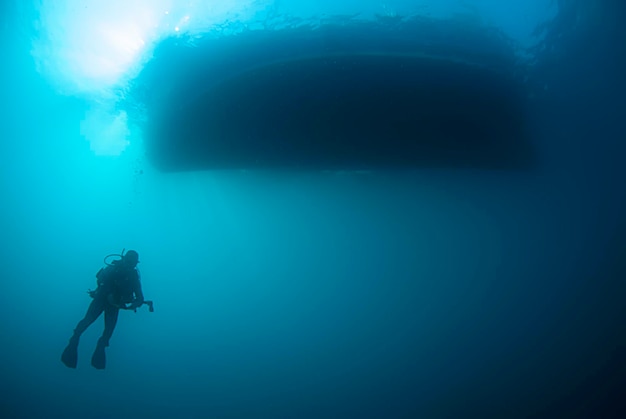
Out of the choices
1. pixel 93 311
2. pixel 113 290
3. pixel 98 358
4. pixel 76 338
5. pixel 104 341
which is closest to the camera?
pixel 76 338

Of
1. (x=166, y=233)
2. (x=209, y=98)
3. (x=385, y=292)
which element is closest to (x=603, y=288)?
(x=385, y=292)

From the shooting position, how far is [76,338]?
6496 millimetres

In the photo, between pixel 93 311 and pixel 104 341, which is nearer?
pixel 104 341

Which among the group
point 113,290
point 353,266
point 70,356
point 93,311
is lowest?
point 70,356

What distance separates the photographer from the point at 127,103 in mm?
12281

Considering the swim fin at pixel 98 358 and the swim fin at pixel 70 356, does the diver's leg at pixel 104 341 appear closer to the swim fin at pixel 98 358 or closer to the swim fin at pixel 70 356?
the swim fin at pixel 98 358

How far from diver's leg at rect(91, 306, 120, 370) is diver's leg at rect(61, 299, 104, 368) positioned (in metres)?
0.20

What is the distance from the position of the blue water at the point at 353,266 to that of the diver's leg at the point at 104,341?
7642 mm

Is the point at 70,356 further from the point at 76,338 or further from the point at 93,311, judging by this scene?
the point at 93,311

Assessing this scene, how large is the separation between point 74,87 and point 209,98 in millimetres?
6226

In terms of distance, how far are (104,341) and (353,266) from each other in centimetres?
2048

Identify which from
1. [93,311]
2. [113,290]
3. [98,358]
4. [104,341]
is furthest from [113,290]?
[98,358]

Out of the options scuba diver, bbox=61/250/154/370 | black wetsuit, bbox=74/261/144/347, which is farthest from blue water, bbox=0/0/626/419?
black wetsuit, bbox=74/261/144/347

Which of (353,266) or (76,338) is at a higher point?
(353,266)
